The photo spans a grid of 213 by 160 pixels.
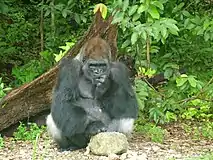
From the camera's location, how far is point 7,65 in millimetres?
8805

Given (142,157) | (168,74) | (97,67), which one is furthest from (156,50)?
(142,157)

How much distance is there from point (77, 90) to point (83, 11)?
3450 mm

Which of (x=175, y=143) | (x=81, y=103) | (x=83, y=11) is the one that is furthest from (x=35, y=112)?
(x=83, y=11)

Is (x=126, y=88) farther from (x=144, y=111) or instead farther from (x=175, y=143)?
(x=144, y=111)

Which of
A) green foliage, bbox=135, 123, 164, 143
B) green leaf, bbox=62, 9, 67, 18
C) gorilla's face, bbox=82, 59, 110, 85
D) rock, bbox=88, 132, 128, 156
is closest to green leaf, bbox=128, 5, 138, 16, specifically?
gorilla's face, bbox=82, 59, 110, 85

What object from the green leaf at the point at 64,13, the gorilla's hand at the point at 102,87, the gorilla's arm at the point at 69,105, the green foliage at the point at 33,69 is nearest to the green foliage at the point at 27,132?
the gorilla's arm at the point at 69,105

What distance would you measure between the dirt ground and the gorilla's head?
66 centimetres

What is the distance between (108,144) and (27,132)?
1197 millimetres

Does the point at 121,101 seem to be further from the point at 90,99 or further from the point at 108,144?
the point at 108,144

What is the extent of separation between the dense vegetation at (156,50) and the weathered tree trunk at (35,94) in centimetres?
18

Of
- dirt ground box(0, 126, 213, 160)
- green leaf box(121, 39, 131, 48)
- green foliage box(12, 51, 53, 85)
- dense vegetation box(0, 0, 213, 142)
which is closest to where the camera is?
dirt ground box(0, 126, 213, 160)

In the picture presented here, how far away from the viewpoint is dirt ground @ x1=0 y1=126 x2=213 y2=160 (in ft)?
16.3

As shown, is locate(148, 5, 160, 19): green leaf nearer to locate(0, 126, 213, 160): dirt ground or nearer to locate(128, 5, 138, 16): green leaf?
locate(128, 5, 138, 16): green leaf

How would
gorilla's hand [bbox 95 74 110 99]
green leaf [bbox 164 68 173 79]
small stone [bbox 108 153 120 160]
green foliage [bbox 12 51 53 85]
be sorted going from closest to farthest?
small stone [bbox 108 153 120 160] < gorilla's hand [bbox 95 74 110 99] < green leaf [bbox 164 68 173 79] < green foliage [bbox 12 51 53 85]
